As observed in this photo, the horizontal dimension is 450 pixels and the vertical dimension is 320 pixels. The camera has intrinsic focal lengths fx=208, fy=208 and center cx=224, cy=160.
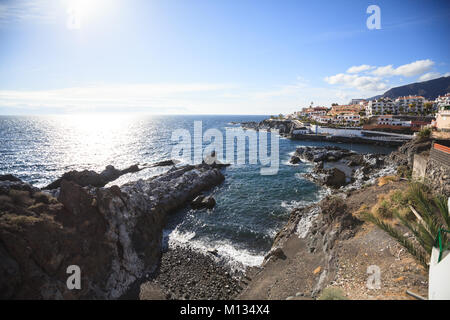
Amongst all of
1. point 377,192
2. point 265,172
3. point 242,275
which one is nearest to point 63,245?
point 242,275

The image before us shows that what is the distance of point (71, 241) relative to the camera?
12.1m

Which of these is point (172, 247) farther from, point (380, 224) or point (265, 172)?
point (265, 172)

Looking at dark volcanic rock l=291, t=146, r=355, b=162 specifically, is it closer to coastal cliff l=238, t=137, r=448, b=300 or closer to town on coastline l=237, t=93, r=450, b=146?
town on coastline l=237, t=93, r=450, b=146

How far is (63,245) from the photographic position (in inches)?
461

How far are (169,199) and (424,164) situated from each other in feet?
82.6

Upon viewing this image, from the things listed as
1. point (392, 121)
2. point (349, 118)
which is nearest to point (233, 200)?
point (392, 121)

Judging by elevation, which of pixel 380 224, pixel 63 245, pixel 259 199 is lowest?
pixel 259 199

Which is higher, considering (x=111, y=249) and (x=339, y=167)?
(x=339, y=167)

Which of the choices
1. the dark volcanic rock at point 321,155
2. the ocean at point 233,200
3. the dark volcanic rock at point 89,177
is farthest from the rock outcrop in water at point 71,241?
the dark volcanic rock at point 321,155

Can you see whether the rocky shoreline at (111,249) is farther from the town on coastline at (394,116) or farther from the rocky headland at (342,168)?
the town on coastline at (394,116)

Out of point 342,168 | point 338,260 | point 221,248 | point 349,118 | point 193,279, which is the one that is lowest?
point 193,279

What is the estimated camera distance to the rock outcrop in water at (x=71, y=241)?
393 inches

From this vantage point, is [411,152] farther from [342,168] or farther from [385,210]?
[385,210]

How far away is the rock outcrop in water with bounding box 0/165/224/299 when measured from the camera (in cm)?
998
